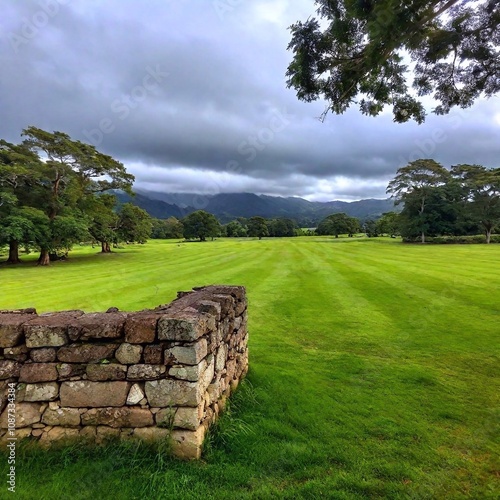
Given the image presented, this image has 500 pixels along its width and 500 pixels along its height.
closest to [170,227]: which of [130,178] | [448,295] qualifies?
[130,178]

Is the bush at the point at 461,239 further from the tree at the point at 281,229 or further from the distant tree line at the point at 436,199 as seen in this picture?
the tree at the point at 281,229

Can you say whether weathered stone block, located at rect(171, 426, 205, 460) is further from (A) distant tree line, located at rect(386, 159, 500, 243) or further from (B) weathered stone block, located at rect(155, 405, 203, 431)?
(A) distant tree line, located at rect(386, 159, 500, 243)

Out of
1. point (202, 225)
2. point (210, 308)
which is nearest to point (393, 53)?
point (210, 308)

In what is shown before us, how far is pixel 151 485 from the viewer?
11.5ft

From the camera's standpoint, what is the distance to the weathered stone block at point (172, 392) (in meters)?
3.95

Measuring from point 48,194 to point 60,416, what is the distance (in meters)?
37.5

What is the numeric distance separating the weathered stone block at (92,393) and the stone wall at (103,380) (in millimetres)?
12

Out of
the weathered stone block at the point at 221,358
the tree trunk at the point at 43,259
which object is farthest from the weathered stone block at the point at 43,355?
the tree trunk at the point at 43,259

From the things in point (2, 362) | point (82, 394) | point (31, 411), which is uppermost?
point (2, 362)

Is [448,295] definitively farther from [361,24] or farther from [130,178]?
[130,178]

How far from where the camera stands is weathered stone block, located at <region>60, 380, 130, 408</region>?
395 centimetres

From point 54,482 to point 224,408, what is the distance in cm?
249

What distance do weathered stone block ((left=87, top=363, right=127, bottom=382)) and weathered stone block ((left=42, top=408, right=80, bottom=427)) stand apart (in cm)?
54

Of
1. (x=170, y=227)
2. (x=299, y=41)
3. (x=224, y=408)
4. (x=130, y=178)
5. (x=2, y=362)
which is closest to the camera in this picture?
(x=2, y=362)
